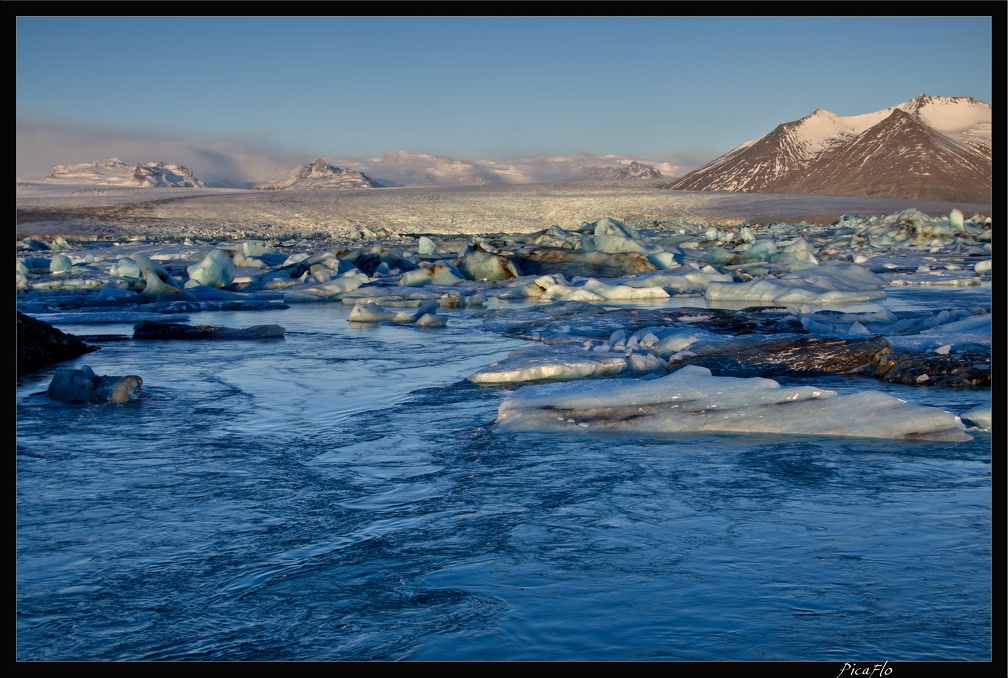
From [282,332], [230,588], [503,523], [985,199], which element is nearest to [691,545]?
[503,523]

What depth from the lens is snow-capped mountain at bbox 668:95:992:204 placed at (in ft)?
144

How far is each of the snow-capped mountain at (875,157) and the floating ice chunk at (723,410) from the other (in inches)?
1603

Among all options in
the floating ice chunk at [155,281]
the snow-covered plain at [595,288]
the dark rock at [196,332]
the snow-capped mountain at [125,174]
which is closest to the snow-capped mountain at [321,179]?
the snow-capped mountain at [125,174]

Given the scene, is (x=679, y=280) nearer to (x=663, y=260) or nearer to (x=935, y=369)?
(x=663, y=260)

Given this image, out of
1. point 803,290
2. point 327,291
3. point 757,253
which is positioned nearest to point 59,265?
point 327,291

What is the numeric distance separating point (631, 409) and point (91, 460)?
1.81m

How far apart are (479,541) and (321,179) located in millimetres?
146904

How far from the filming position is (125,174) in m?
121

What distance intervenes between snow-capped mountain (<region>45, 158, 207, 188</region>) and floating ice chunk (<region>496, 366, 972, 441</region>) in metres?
115

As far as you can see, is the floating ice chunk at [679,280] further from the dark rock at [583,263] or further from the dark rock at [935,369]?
the dark rock at [935,369]

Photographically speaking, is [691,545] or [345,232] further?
[345,232]

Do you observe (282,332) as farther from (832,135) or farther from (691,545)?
(832,135)

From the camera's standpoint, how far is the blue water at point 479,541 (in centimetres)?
165
